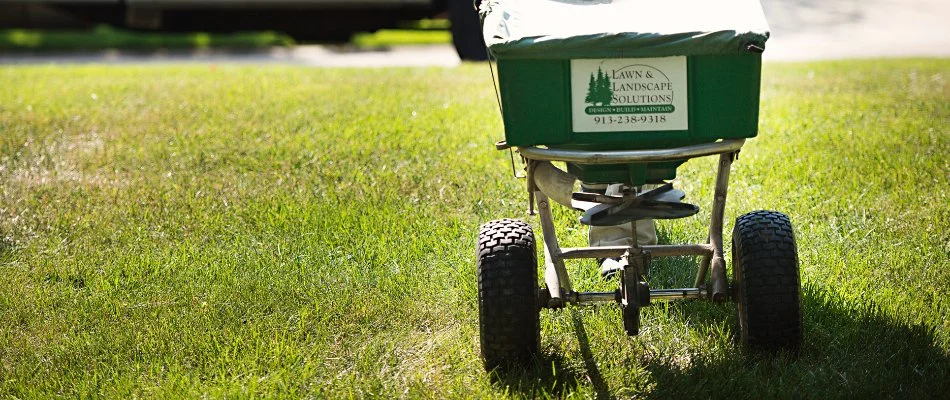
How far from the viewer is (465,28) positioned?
10.2 m

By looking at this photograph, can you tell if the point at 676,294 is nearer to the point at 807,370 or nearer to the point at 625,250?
the point at 625,250

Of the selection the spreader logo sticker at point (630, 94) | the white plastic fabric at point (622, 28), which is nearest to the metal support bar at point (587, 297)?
the spreader logo sticker at point (630, 94)

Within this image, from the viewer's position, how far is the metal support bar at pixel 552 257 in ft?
12.1

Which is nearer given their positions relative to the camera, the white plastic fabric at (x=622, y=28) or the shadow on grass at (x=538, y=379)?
the white plastic fabric at (x=622, y=28)

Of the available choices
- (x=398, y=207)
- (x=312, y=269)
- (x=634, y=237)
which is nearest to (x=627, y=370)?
(x=634, y=237)

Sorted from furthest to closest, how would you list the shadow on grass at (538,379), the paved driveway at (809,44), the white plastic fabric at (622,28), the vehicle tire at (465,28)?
the paved driveway at (809,44)
the vehicle tire at (465,28)
the shadow on grass at (538,379)
the white plastic fabric at (622,28)

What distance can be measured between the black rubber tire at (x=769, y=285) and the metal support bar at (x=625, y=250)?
0.48 feet

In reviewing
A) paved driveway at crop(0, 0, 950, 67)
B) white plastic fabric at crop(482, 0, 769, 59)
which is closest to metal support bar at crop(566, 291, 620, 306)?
white plastic fabric at crop(482, 0, 769, 59)

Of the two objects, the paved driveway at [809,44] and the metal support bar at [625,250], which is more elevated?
the paved driveway at [809,44]

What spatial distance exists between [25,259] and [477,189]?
198 cm

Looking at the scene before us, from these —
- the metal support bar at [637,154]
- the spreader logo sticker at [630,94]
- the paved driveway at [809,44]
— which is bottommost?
the paved driveway at [809,44]

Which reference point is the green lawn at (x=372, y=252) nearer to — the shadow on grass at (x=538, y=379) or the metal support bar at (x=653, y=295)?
the shadow on grass at (x=538, y=379)

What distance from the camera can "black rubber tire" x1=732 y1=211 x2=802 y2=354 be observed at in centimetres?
350

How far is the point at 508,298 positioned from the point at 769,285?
0.76 meters
